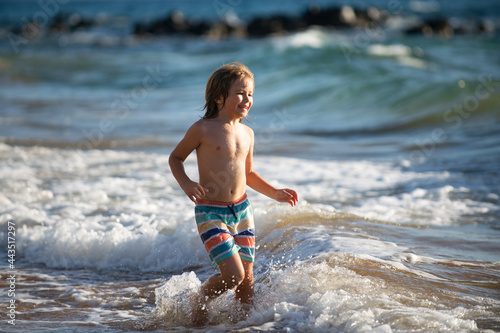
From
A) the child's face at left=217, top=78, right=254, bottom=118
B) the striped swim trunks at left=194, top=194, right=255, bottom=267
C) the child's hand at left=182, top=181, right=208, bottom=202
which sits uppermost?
the child's face at left=217, top=78, right=254, bottom=118

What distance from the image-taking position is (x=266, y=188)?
362 cm

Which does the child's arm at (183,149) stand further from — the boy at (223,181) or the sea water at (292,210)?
the sea water at (292,210)

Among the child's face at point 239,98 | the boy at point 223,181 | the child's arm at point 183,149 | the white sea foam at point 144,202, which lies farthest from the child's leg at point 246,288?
the child's face at point 239,98

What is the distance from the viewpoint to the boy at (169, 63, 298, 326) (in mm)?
3289

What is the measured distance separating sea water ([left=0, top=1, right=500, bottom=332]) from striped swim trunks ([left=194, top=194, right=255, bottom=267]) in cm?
31

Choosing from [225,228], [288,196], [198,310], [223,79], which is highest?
[223,79]

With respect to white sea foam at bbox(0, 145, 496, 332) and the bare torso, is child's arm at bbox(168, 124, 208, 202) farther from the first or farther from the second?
white sea foam at bbox(0, 145, 496, 332)

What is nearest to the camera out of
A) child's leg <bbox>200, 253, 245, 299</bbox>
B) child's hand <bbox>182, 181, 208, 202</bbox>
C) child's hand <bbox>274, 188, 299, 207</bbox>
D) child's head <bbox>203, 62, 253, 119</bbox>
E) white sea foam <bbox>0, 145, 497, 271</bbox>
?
child's hand <bbox>182, 181, 208, 202</bbox>

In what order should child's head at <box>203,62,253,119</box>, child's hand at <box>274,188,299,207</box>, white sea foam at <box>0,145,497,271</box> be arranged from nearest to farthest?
child's head at <box>203,62,253,119</box>
child's hand at <box>274,188,299,207</box>
white sea foam at <box>0,145,497,271</box>

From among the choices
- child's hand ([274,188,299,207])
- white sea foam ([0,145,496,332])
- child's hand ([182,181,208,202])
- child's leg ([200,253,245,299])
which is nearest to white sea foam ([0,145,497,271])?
white sea foam ([0,145,496,332])

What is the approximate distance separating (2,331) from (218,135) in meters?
1.67

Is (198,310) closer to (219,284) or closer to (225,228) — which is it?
(219,284)

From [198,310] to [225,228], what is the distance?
0.53m

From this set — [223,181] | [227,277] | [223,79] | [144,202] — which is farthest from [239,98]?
[144,202]
